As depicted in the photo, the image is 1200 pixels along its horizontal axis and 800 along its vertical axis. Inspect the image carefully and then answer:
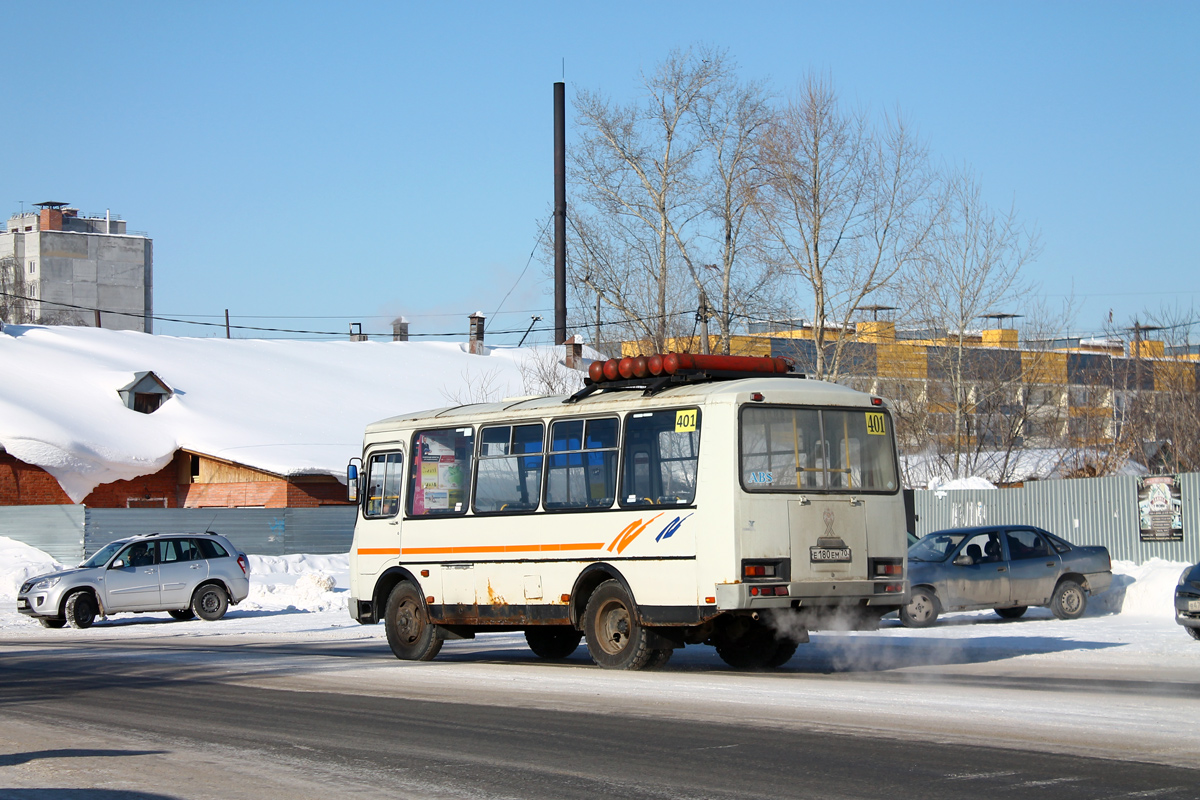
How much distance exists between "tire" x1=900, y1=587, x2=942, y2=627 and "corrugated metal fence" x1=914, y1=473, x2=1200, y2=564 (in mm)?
8068

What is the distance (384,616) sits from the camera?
16.8 meters

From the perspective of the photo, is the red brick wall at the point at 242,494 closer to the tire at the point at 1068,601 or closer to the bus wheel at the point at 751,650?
the tire at the point at 1068,601

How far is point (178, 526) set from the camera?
39.4 meters

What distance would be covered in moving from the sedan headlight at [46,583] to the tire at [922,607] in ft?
51.8

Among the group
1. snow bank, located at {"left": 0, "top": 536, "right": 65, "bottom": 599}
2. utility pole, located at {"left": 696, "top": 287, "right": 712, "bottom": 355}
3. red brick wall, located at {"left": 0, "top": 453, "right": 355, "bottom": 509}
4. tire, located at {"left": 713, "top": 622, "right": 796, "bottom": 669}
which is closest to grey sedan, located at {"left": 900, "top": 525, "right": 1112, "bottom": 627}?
tire, located at {"left": 713, "top": 622, "right": 796, "bottom": 669}

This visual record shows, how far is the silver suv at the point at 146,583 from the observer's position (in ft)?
82.3

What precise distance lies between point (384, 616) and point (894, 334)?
31.4 metres

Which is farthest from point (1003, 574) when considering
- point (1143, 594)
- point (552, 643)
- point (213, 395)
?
point (213, 395)

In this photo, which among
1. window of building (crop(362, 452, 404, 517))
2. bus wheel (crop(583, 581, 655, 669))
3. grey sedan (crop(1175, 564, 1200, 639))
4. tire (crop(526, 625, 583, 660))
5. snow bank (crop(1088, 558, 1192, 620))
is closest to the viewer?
bus wheel (crop(583, 581, 655, 669))

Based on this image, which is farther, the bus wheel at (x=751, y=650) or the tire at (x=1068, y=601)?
the tire at (x=1068, y=601)

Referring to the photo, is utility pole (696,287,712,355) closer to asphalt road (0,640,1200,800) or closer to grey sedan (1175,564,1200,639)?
grey sedan (1175,564,1200,639)

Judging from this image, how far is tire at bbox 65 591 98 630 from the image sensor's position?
25.0m

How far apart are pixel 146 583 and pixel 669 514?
15901 mm

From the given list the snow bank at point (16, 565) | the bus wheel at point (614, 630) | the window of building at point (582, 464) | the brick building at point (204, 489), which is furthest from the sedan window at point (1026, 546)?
the brick building at point (204, 489)
